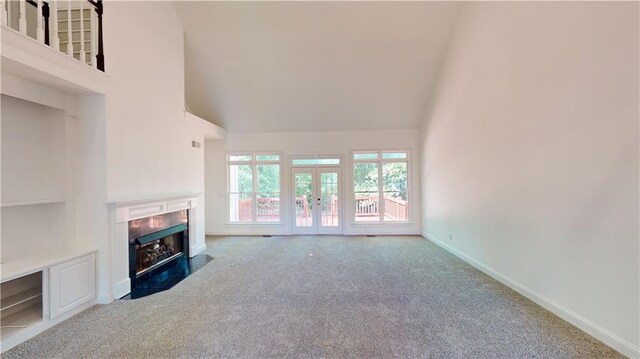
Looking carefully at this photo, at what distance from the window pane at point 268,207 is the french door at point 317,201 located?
0.48 metres

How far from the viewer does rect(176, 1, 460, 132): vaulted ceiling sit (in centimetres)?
488

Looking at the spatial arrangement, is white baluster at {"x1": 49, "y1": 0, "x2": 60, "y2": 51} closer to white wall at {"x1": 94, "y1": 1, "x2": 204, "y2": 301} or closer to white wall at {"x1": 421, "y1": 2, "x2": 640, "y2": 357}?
white wall at {"x1": 94, "y1": 1, "x2": 204, "y2": 301}

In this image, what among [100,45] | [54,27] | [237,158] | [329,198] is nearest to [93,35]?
[100,45]

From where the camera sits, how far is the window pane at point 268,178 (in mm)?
7293

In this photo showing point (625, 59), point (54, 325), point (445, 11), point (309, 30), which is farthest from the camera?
point (309, 30)

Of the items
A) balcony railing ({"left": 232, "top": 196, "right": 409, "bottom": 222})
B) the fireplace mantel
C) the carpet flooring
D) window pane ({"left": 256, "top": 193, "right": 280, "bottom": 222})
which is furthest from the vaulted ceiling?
the carpet flooring

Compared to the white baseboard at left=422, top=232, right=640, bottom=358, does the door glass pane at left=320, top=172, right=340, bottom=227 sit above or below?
above

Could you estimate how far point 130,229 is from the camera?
3.62 m

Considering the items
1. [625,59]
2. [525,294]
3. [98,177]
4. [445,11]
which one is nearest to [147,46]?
[98,177]

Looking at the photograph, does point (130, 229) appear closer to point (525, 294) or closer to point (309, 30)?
point (309, 30)

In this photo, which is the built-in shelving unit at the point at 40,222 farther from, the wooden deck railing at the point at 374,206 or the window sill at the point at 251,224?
the wooden deck railing at the point at 374,206

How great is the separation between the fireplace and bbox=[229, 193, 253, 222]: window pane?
2.29 metres

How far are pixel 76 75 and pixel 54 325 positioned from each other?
259 cm

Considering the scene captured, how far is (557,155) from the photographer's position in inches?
108
